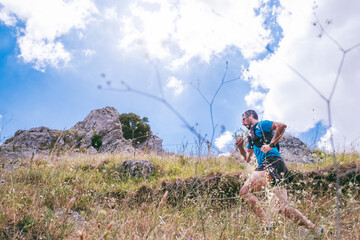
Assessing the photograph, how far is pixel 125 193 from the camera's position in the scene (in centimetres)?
621

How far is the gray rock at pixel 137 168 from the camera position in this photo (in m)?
7.62

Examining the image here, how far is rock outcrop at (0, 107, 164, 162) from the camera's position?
Answer: 1631 cm

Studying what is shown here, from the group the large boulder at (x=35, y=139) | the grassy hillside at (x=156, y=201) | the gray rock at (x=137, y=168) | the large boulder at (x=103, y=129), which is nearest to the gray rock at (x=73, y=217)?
the grassy hillside at (x=156, y=201)

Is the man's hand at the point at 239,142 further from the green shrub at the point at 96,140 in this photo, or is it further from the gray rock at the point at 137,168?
the green shrub at the point at 96,140

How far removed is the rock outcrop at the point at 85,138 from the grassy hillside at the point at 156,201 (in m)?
7.51

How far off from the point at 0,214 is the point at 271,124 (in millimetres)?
4481

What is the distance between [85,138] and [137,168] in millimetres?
14266

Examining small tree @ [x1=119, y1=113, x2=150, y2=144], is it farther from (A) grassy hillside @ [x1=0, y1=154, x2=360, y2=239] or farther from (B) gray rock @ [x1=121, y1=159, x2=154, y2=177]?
(B) gray rock @ [x1=121, y1=159, x2=154, y2=177]

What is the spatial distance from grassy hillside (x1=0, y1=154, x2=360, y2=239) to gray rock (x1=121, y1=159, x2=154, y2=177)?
22 centimetres

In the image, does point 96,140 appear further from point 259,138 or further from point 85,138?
point 259,138

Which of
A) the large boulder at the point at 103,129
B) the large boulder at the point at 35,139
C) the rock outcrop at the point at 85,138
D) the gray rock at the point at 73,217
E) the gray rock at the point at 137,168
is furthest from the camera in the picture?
the large boulder at the point at 103,129

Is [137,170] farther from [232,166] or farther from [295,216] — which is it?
[295,216]

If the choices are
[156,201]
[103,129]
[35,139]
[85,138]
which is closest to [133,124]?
[103,129]

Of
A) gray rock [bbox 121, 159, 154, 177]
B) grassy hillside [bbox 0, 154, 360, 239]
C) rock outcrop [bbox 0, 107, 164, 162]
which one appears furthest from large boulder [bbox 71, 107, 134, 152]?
gray rock [bbox 121, 159, 154, 177]
